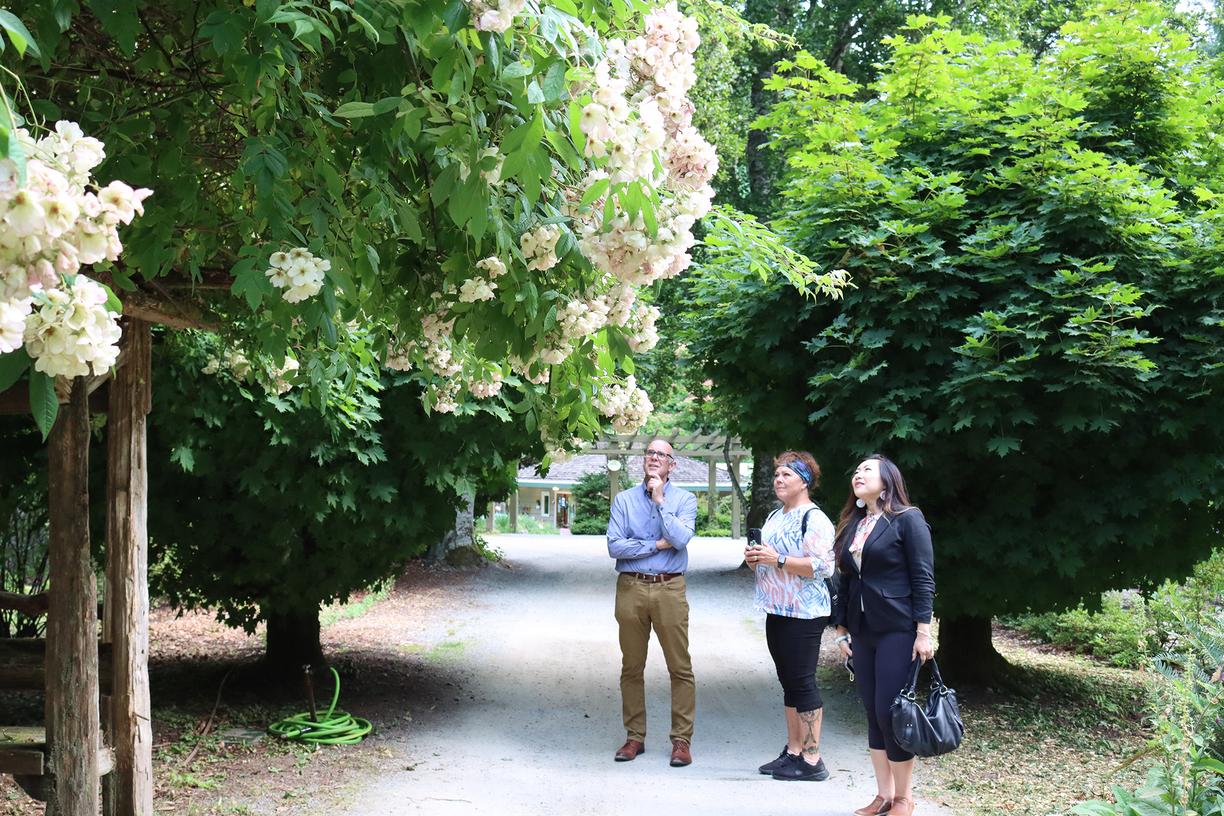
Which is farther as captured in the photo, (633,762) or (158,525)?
(158,525)

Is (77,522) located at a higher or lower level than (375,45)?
lower

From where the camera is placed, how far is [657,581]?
710 centimetres

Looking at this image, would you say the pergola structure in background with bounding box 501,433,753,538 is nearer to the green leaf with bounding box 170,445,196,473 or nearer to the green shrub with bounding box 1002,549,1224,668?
the green shrub with bounding box 1002,549,1224,668

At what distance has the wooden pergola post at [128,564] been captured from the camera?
17.7 ft

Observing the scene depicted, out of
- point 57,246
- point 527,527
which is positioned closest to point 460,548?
point 527,527

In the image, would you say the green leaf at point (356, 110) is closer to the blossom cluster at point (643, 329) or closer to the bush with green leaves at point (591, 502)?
the blossom cluster at point (643, 329)

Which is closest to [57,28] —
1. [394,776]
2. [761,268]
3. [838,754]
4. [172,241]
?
[172,241]

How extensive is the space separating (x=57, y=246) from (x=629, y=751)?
609cm

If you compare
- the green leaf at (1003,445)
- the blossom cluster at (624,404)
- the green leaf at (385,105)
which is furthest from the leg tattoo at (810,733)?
the green leaf at (385,105)

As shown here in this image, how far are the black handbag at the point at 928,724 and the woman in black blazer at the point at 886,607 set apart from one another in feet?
0.65

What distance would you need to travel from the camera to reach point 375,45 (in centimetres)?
317

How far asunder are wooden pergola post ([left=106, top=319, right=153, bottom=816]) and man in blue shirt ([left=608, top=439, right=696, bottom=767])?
2927mm

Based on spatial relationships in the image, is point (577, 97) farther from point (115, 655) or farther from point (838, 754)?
point (838, 754)

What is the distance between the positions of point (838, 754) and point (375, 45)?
5.93m
